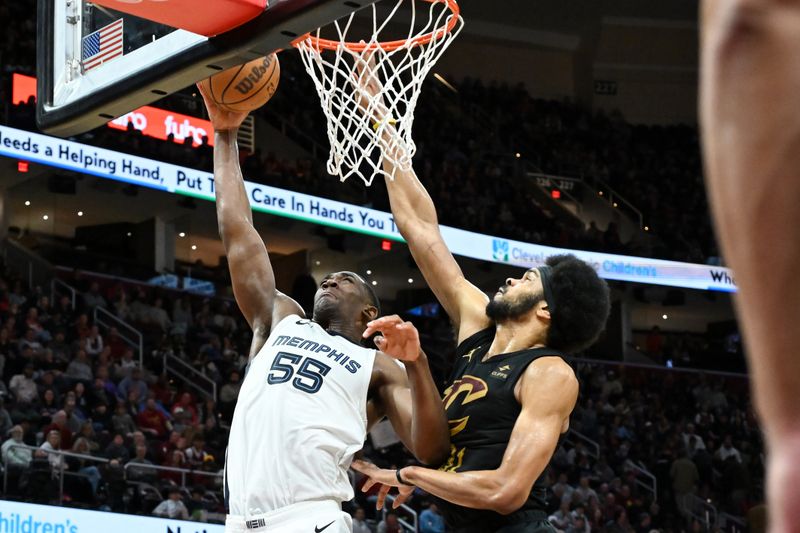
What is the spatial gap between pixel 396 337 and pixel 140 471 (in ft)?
27.2

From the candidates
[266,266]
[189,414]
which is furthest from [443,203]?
[266,266]

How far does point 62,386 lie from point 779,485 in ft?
40.6

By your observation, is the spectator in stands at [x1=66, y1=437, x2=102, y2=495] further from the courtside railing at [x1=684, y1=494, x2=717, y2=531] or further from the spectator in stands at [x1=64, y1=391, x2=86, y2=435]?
the courtside railing at [x1=684, y1=494, x2=717, y2=531]

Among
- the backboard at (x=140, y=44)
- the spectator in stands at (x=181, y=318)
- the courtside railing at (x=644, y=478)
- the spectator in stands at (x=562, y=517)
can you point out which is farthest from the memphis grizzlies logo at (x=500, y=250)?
the backboard at (x=140, y=44)

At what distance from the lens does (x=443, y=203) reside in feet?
64.1

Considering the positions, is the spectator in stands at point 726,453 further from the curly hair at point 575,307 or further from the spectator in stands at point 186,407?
the curly hair at point 575,307

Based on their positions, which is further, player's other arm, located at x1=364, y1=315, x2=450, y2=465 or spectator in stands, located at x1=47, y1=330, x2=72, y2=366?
spectator in stands, located at x1=47, y1=330, x2=72, y2=366

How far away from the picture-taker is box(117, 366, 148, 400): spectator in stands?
12992 millimetres

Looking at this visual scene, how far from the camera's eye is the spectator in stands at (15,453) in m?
10.1

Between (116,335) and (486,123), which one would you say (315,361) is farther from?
(486,123)

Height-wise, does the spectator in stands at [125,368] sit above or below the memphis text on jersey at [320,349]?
above

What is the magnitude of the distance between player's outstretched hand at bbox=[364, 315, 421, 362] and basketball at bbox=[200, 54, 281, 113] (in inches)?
57.6

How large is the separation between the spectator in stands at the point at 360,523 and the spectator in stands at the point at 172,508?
160 cm

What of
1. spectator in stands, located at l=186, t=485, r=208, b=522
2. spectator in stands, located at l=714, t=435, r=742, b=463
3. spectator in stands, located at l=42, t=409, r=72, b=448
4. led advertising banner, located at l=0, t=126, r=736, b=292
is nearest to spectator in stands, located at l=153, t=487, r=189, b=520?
spectator in stands, located at l=186, t=485, r=208, b=522
